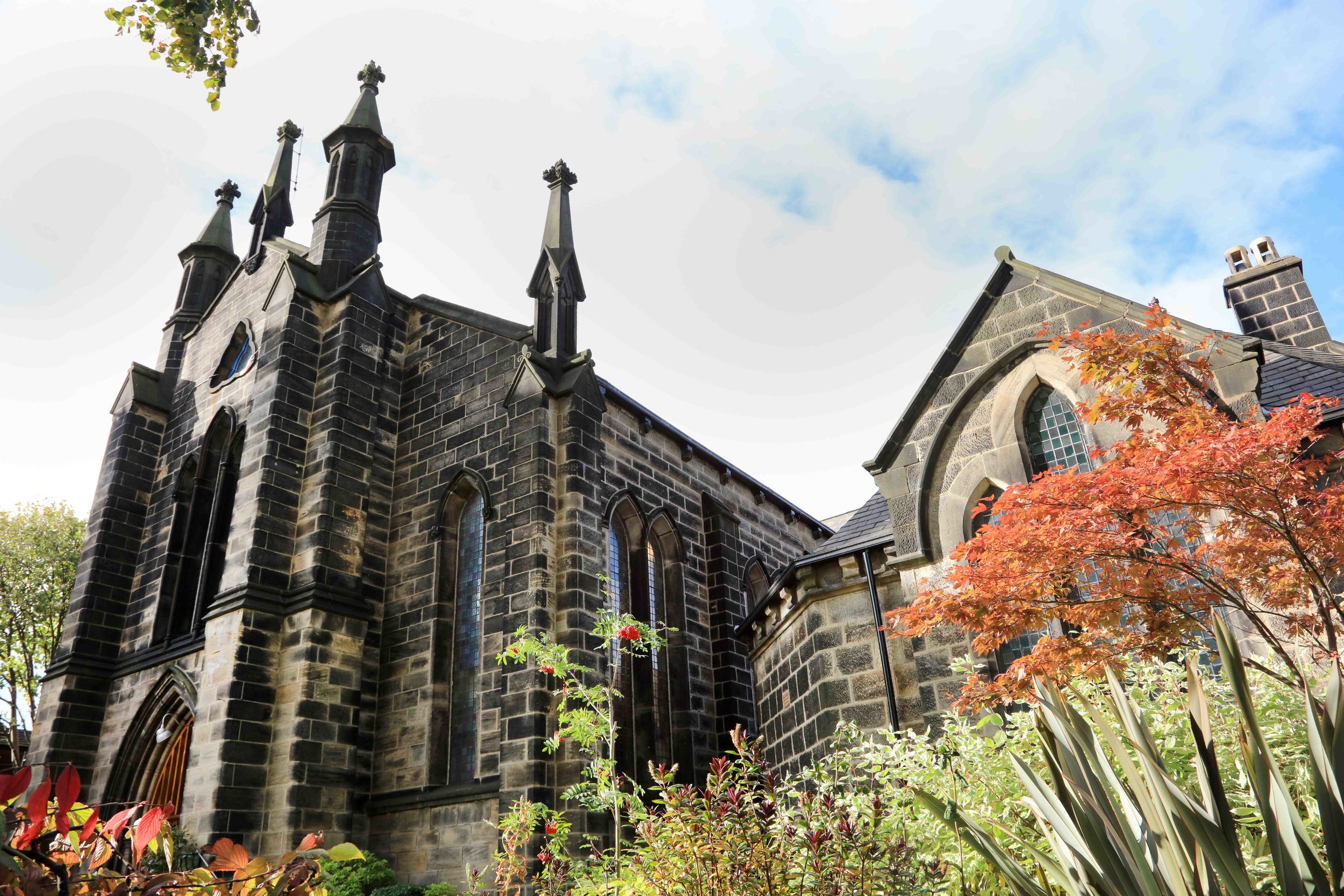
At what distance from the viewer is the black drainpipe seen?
984 cm

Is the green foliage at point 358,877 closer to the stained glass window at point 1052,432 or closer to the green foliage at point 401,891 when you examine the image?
the green foliage at point 401,891

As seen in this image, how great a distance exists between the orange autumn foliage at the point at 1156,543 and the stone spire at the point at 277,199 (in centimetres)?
1717

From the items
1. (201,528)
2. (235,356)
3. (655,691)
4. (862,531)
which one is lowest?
(655,691)

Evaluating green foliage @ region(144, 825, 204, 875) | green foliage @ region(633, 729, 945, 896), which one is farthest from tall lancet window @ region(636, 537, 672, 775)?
green foliage @ region(633, 729, 945, 896)

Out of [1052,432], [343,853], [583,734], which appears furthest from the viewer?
[1052,432]

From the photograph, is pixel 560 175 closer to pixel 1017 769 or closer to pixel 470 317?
pixel 470 317

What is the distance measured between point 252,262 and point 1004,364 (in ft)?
50.1

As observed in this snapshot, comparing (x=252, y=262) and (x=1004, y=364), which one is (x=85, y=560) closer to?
(x=252, y=262)

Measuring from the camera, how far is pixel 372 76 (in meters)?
18.2

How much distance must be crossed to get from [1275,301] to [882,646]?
937cm

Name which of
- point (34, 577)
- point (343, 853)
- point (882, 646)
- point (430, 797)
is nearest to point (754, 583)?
point (882, 646)

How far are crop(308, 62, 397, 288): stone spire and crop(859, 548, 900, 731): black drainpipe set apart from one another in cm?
1096

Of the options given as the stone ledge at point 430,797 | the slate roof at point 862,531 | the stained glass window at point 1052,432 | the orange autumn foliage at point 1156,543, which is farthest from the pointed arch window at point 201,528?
the stained glass window at point 1052,432

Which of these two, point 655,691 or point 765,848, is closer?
point 765,848
